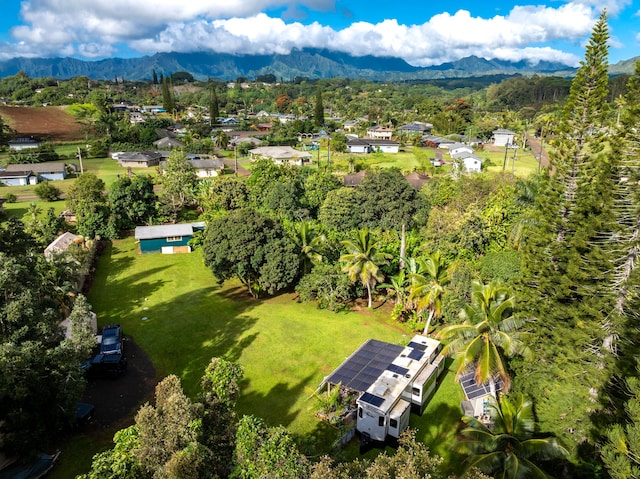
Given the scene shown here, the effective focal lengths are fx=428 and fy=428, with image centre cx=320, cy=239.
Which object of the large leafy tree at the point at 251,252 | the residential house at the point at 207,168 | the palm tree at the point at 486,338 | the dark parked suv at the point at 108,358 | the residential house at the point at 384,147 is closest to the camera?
the palm tree at the point at 486,338

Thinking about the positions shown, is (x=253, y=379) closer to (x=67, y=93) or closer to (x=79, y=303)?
(x=79, y=303)

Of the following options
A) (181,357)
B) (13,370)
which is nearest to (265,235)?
(181,357)


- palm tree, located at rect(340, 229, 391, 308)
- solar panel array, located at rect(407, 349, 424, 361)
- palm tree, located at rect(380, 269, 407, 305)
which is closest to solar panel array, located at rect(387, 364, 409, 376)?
solar panel array, located at rect(407, 349, 424, 361)

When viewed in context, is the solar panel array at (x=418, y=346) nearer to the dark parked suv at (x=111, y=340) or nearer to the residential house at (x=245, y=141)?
the dark parked suv at (x=111, y=340)

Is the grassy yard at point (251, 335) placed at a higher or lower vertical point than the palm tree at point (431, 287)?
lower

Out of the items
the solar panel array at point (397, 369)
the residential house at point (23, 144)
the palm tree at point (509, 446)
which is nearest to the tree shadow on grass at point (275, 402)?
the solar panel array at point (397, 369)

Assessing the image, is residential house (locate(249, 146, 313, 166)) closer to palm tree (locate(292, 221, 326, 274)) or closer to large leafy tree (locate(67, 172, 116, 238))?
large leafy tree (locate(67, 172, 116, 238))

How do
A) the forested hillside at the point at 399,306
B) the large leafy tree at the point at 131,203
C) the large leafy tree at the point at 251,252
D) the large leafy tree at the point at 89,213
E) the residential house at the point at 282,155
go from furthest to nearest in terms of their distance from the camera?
the residential house at the point at 282,155, the large leafy tree at the point at 131,203, the large leafy tree at the point at 89,213, the large leafy tree at the point at 251,252, the forested hillside at the point at 399,306

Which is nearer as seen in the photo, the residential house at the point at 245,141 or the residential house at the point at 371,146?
the residential house at the point at 371,146
